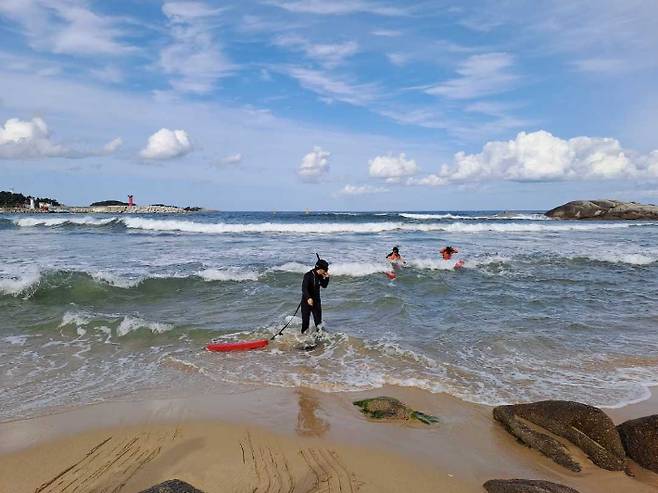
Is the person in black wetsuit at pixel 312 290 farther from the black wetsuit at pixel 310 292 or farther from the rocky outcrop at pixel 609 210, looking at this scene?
the rocky outcrop at pixel 609 210

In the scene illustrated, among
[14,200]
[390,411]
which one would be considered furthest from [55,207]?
[390,411]

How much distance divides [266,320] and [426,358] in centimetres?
427

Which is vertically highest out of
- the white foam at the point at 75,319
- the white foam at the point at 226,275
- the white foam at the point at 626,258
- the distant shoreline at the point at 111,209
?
the distant shoreline at the point at 111,209

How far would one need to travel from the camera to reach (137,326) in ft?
33.6

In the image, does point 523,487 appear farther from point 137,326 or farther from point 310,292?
point 137,326

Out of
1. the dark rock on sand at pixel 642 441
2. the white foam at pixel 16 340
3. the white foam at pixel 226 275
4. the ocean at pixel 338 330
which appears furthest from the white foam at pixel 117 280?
the dark rock on sand at pixel 642 441

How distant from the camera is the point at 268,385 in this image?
710 centimetres

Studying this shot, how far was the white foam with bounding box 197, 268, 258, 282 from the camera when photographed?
52.4 ft

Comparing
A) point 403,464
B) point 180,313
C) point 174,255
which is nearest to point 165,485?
point 403,464

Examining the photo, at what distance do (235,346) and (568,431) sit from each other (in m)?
5.69

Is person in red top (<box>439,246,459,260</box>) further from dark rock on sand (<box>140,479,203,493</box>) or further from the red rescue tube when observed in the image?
dark rock on sand (<box>140,479,203,493</box>)

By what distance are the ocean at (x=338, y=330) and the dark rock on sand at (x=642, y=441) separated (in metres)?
1.49

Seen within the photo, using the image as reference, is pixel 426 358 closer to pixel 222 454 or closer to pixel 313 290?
pixel 313 290

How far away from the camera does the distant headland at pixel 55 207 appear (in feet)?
282
